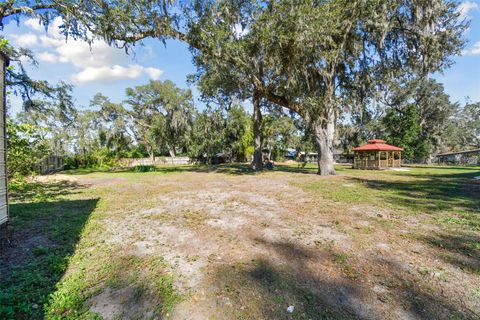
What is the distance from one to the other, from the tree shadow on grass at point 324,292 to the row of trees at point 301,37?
31.1 ft

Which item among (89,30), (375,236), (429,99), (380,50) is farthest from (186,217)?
(429,99)

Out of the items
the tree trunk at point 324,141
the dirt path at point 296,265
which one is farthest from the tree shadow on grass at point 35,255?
the tree trunk at point 324,141

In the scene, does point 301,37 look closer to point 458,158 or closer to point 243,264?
point 243,264

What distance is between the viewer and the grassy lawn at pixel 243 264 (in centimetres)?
206

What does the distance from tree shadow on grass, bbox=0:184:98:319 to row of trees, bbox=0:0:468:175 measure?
21.0 feet

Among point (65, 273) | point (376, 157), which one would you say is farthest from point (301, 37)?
point (376, 157)

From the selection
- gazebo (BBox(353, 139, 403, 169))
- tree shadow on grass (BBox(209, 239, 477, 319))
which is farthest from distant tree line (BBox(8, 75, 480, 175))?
tree shadow on grass (BBox(209, 239, 477, 319))

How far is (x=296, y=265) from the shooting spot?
2812 millimetres

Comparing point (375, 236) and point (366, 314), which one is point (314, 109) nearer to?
point (375, 236)

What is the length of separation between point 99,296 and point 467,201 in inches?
324

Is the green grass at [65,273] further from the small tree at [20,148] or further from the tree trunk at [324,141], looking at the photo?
the tree trunk at [324,141]

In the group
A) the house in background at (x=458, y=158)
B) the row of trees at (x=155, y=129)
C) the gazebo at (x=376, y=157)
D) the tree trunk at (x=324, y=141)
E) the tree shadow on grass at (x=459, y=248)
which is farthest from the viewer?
the house in background at (x=458, y=158)

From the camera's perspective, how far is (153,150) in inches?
1261

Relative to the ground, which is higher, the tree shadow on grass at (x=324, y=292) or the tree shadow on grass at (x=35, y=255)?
the tree shadow on grass at (x=35, y=255)
